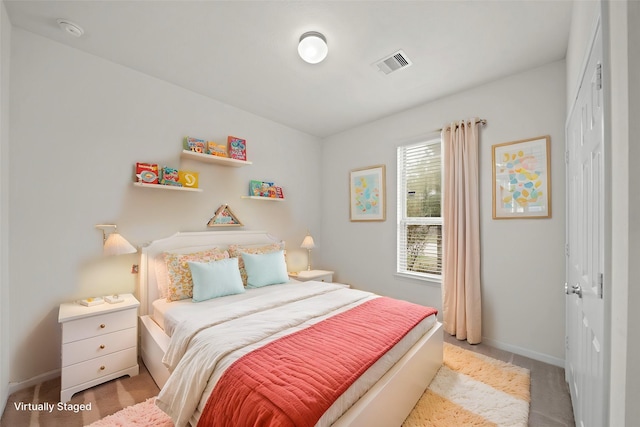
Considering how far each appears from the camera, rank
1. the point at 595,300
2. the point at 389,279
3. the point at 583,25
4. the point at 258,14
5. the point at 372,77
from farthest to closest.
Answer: the point at 389,279
the point at 372,77
the point at 258,14
the point at 583,25
the point at 595,300

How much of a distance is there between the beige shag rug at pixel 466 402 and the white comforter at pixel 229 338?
37 centimetres

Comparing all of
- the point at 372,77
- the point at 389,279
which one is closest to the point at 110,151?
the point at 372,77

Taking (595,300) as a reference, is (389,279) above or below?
below

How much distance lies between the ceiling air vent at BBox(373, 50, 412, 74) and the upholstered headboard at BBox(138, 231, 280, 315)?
2344 mm

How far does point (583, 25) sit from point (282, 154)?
309 centimetres

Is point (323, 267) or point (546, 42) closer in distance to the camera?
point (546, 42)

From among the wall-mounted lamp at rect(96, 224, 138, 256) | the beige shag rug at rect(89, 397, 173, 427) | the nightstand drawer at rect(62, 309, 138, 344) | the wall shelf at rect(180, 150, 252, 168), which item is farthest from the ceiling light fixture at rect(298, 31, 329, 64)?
the beige shag rug at rect(89, 397, 173, 427)

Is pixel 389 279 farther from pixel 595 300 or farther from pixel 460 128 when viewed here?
pixel 595 300

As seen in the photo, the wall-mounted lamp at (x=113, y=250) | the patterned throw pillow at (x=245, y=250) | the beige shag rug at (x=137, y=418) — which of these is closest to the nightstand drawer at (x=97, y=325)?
the wall-mounted lamp at (x=113, y=250)

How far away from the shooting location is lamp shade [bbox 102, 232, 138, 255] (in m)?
2.16

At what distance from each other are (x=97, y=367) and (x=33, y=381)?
0.51 meters

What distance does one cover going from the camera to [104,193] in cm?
233

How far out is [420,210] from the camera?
3.33 metres

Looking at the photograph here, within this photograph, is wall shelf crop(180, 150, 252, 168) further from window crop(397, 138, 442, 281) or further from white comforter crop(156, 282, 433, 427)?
window crop(397, 138, 442, 281)
